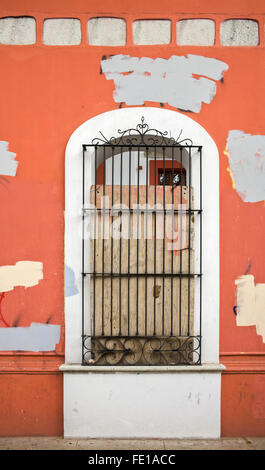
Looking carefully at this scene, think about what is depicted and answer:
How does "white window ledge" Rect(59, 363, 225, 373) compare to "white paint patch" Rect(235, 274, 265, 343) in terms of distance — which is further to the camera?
"white paint patch" Rect(235, 274, 265, 343)

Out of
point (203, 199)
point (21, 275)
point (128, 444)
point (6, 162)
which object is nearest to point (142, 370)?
point (128, 444)

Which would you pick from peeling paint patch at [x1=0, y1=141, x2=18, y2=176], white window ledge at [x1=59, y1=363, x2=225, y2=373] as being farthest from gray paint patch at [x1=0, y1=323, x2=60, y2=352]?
peeling paint patch at [x1=0, y1=141, x2=18, y2=176]

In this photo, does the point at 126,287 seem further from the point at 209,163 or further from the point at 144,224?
the point at 209,163

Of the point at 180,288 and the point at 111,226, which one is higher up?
the point at 111,226

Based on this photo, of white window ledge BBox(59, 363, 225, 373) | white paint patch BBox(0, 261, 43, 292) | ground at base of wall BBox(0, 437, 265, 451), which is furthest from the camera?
white paint patch BBox(0, 261, 43, 292)

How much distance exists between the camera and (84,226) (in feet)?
12.9

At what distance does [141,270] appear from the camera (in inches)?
155

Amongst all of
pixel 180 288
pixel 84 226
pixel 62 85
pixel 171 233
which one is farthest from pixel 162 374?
pixel 62 85

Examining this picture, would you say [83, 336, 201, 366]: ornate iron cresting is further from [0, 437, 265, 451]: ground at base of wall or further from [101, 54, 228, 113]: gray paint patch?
[101, 54, 228, 113]: gray paint patch

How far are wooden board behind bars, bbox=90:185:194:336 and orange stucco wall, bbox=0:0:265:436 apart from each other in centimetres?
34

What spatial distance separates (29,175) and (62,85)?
3.01 ft

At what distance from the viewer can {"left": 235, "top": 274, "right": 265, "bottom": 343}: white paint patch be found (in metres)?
3.92

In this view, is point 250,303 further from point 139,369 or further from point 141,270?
point 139,369

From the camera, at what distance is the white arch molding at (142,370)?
12.5 feet
